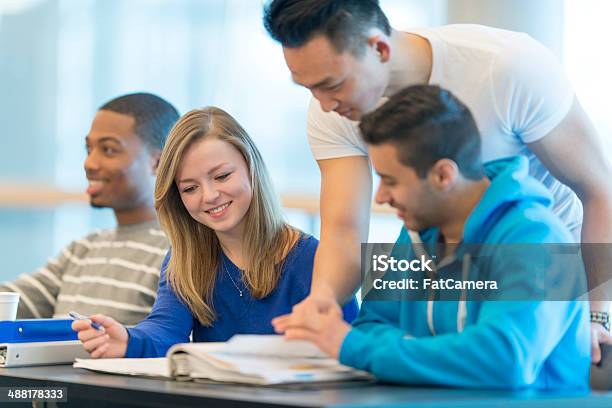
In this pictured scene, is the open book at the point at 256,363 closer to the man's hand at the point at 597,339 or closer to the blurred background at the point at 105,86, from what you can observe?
the man's hand at the point at 597,339

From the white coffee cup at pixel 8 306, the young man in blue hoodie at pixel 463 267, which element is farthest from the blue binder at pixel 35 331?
the young man in blue hoodie at pixel 463 267

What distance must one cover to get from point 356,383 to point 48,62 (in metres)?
2.96

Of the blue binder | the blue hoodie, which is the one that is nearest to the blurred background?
the blue binder

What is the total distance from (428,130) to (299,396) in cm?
39

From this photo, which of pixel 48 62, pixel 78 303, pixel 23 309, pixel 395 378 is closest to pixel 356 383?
pixel 395 378

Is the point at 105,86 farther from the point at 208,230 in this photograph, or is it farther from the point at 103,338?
the point at 103,338

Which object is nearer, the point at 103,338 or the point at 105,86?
the point at 103,338

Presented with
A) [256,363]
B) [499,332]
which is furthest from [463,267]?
[256,363]

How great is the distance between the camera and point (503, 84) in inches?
60.4

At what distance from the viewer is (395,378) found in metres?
1.24

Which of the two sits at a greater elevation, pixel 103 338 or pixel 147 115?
pixel 147 115

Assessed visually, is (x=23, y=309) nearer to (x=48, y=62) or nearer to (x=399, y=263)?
(x=399, y=263)

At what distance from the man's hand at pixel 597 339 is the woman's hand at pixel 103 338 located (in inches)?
29.6

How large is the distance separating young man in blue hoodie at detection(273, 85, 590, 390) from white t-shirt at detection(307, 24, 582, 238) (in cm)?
17
